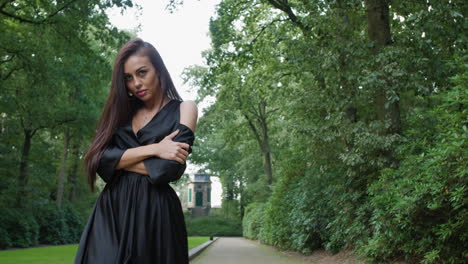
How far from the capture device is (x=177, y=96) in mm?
2277

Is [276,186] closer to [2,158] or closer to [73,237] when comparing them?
[2,158]

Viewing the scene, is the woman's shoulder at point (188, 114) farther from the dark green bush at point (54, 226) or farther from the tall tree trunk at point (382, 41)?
the dark green bush at point (54, 226)

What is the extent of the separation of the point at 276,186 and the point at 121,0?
353 inches

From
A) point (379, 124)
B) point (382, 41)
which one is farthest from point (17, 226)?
point (382, 41)

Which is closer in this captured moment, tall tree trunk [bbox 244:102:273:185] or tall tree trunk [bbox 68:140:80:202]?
tall tree trunk [bbox 244:102:273:185]

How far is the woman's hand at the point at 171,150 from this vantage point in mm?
1988

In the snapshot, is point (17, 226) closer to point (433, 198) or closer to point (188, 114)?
point (433, 198)

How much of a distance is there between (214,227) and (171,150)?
51.7 meters

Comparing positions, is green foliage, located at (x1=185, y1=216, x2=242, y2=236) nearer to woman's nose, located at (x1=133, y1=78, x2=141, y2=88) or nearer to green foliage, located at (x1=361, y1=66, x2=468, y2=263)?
green foliage, located at (x1=361, y1=66, x2=468, y2=263)

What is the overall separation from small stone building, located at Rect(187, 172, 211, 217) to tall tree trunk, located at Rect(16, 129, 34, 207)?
136 feet

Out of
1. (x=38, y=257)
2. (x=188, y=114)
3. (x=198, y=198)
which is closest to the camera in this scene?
(x=188, y=114)

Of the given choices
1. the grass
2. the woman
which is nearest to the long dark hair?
the woman

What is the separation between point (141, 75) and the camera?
219 cm

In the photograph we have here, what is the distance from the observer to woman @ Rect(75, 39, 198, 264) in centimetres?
193
